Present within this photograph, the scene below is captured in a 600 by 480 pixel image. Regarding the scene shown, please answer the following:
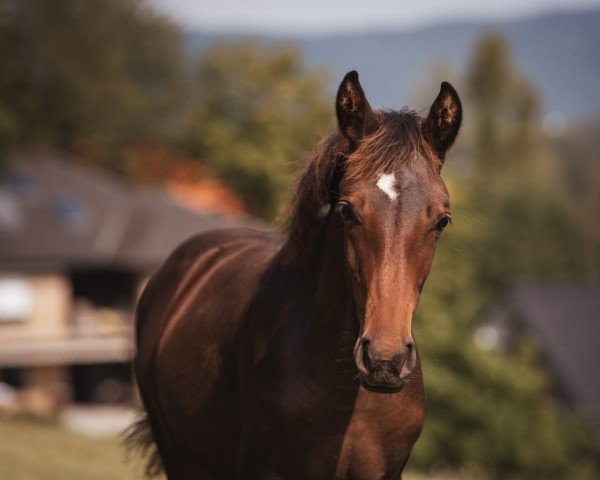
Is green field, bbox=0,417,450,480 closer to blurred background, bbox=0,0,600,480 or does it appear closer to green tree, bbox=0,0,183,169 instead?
blurred background, bbox=0,0,600,480

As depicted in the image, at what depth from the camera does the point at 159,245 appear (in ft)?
130

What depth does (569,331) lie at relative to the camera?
3416cm

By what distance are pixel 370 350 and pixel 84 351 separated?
3620 cm

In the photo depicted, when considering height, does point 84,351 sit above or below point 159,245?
below

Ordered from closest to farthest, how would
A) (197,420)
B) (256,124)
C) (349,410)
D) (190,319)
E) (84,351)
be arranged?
(349,410)
(197,420)
(190,319)
(84,351)
(256,124)

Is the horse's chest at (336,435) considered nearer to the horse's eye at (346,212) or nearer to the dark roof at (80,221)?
the horse's eye at (346,212)

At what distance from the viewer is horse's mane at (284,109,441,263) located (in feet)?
13.6

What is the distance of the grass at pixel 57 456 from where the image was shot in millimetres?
11828

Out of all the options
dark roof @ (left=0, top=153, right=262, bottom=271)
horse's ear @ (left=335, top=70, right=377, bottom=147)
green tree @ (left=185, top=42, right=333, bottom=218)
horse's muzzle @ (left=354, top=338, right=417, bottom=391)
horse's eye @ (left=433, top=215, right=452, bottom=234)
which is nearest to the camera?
horse's muzzle @ (left=354, top=338, right=417, bottom=391)

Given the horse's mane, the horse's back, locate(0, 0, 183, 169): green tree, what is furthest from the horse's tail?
locate(0, 0, 183, 169): green tree

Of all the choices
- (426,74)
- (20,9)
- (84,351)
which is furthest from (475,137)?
(84,351)

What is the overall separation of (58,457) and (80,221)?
86.0 ft

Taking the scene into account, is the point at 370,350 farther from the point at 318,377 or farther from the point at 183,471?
the point at 183,471

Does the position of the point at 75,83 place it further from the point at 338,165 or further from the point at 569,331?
the point at 338,165
